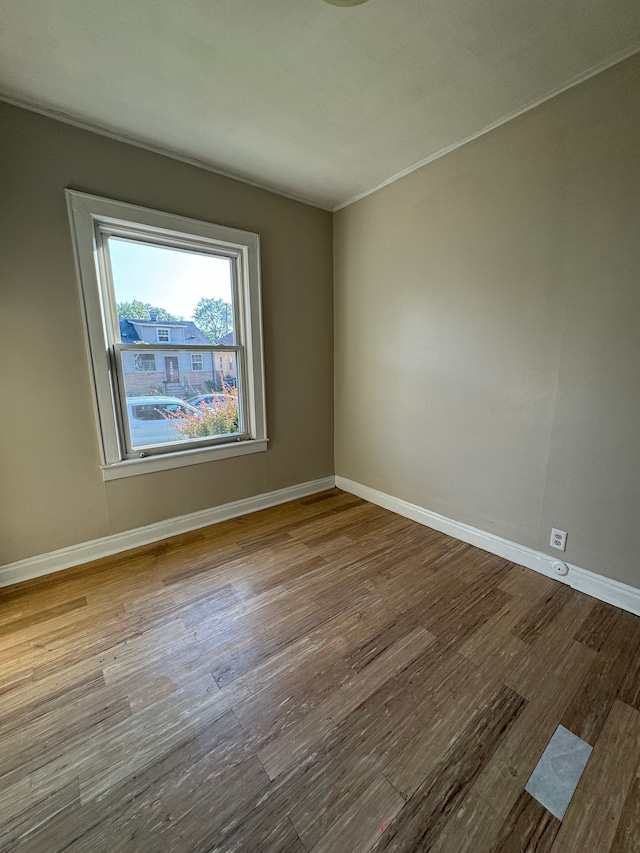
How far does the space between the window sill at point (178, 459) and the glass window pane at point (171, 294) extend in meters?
0.81

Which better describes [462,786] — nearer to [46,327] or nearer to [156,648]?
[156,648]

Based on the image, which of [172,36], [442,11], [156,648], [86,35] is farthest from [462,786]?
[86,35]

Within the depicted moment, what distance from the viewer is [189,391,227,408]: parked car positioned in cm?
257

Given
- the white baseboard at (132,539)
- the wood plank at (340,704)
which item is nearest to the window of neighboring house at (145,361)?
the white baseboard at (132,539)

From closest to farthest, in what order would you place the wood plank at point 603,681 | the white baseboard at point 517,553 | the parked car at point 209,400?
the wood plank at point 603,681
the white baseboard at point 517,553
the parked car at point 209,400

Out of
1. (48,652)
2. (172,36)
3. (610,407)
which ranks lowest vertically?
(48,652)

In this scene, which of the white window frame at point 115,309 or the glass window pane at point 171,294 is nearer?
the white window frame at point 115,309

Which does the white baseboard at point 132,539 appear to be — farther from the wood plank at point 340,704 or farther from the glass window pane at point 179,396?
the wood plank at point 340,704

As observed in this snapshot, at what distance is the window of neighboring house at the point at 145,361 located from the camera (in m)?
2.28

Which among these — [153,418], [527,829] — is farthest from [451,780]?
[153,418]

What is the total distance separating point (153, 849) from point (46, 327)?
2292 mm

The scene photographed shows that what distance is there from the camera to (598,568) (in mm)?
1795

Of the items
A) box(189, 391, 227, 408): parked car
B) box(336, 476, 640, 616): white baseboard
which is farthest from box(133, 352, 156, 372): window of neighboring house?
box(336, 476, 640, 616): white baseboard

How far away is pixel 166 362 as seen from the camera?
2.39 m
